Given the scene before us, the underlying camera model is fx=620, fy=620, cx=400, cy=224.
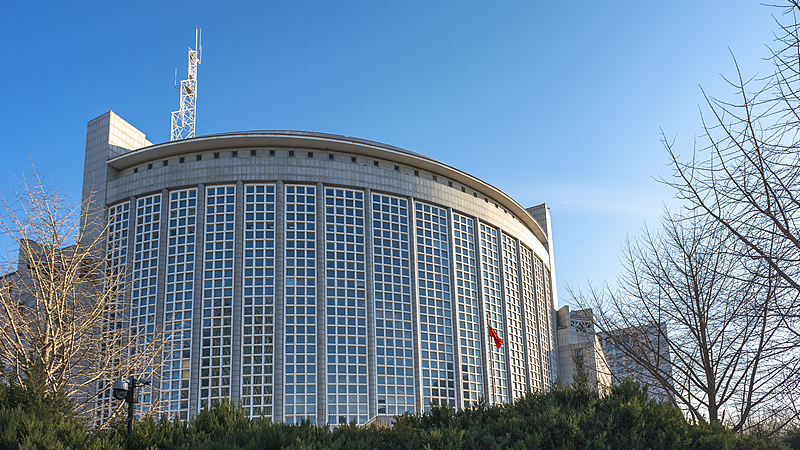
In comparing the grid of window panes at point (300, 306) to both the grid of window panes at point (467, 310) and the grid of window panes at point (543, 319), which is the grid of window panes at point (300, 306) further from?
the grid of window panes at point (543, 319)

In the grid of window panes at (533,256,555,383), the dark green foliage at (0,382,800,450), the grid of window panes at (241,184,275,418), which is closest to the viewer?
the dark green foliage at (0,382,800,450)

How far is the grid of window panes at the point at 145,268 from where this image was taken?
116ft

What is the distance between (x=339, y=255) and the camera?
37062mm

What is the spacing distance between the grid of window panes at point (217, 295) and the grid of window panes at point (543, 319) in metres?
24.6

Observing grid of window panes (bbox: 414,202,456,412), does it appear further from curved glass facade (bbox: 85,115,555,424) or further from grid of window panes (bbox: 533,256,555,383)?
grid of window panes (bbox: 533,256,555,383)

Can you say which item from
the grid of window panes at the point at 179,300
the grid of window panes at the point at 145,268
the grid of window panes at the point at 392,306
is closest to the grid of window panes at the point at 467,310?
the grid of window panes at the point at 392,306

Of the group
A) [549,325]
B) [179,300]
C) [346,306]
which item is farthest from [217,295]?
[549,325]

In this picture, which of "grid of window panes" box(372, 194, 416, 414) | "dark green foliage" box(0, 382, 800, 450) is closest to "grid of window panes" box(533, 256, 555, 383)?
"grid of window panes" box(372, 194, 416, 414)

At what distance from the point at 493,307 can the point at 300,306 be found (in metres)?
14.0

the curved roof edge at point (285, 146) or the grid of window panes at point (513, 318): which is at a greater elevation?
the curved roof edge at point (285, 146)

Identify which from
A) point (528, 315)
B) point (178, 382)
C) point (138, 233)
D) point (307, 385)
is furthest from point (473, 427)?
point (528, 315)

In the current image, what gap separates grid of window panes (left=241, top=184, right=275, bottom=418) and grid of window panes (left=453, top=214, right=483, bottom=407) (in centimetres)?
1200

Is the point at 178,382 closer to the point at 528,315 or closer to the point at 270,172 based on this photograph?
the point at 270,172

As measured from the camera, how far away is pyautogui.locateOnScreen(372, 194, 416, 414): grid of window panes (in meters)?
35.4
